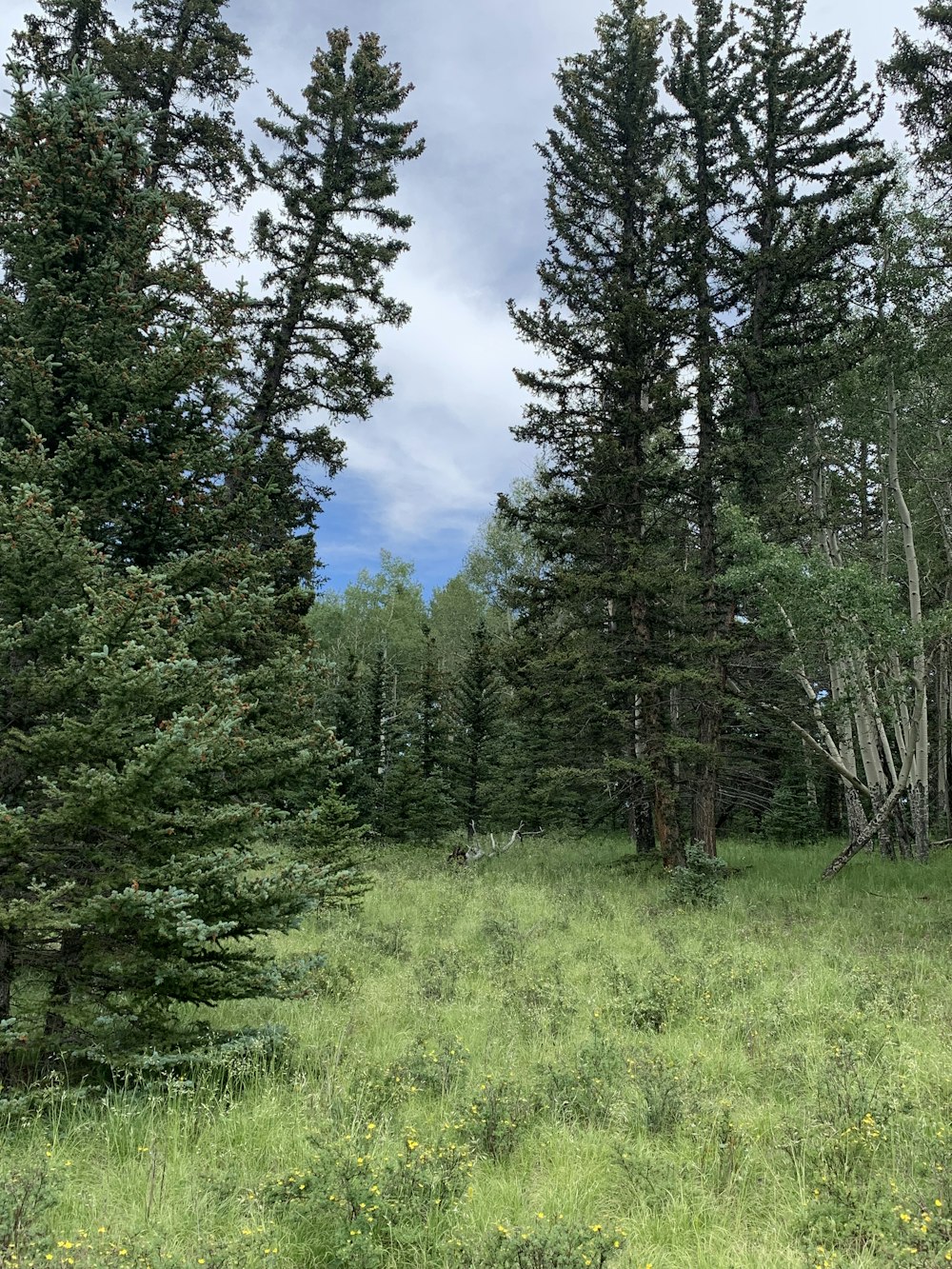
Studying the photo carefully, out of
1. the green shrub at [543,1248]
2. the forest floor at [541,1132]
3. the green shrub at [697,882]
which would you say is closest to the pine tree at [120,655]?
the forest floor at [541,1132]

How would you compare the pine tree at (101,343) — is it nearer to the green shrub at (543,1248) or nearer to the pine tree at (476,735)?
the green shrub at (543,1248)

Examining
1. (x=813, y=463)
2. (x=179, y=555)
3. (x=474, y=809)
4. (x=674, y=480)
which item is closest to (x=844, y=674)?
(x=674, y=480)

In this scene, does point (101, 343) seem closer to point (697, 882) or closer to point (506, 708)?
point (697, 882)

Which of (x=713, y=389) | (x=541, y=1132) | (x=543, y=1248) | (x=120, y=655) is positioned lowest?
(x=541, y=1132)

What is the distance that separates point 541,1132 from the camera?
13.9ft

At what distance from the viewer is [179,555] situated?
6.55m

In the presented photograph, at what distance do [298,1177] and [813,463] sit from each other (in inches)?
720

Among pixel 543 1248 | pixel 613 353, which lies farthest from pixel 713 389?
pixel 543 1248

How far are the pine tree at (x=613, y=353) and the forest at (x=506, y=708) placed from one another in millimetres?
116

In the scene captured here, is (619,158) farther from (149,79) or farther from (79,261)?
(79,261)

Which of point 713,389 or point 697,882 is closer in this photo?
point 697,882

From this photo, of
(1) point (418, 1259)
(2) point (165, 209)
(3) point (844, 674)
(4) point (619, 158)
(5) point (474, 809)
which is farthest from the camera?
(5) point (474, 809)

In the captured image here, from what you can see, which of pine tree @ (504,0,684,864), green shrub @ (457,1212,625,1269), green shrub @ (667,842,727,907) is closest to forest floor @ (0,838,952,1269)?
green shrub @ (457,1212,625,1269)

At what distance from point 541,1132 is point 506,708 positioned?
14.2 m
